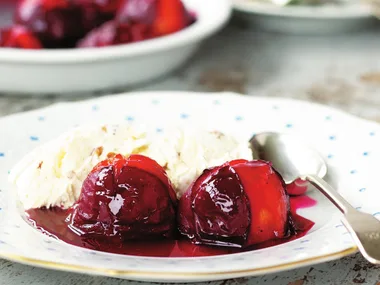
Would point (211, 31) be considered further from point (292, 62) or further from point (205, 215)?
point (205, 215)

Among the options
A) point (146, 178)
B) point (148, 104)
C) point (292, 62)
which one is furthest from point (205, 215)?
point (292, 62)

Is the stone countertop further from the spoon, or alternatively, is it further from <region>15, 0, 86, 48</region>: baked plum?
the spoon

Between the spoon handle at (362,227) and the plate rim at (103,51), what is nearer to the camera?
the spoon handle at (362,227)

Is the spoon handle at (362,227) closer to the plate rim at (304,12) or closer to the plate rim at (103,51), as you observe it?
the plate rim at (103,51)

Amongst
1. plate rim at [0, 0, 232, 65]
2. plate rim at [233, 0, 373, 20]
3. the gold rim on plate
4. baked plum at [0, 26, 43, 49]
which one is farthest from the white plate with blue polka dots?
plate rim at [233, 0, 373, 20]

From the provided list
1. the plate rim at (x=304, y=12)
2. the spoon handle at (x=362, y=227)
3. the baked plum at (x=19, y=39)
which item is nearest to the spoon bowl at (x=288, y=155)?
the spoon handle at (x=362, y=227)

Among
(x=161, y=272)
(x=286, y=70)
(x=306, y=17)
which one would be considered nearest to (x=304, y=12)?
(x=306, y=17)
